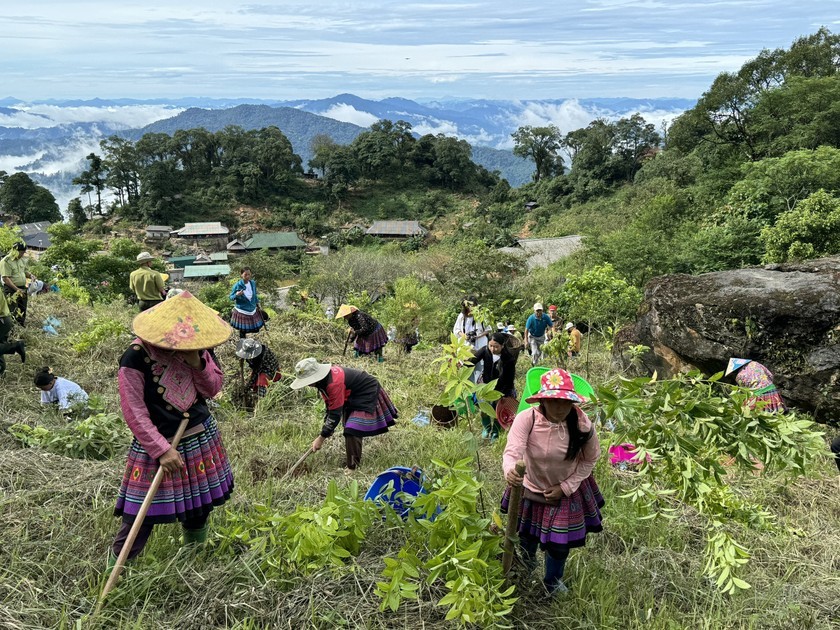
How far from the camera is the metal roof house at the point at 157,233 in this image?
54.8 m

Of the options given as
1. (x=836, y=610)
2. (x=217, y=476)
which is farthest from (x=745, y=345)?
(x=217, y=476)

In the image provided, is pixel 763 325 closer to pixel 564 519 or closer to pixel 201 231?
pixel 564 519

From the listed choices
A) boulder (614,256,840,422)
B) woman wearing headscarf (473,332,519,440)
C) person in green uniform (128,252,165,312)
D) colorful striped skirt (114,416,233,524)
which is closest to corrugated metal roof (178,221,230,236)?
person in green uniform (128,252,165,312)

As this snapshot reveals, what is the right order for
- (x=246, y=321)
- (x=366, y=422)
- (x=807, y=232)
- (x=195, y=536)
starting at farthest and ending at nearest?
(x=807, y=232) < (x=246, y=321) < (x=366, y=422) < (x=195, y=536)

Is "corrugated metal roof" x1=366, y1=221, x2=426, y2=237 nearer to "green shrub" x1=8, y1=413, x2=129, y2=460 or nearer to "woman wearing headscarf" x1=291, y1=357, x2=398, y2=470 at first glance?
"woman wearing headscarf" x1=291, y1=357, x2=398, y2=470

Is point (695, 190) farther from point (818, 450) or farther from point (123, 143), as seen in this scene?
point (123, 143)

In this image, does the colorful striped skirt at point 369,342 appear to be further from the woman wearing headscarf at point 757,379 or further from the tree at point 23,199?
the tree at point 23,199

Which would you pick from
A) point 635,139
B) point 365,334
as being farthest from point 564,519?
point 635,139

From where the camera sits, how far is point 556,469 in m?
2.70

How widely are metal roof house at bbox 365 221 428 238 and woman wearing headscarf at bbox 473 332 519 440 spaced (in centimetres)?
4739

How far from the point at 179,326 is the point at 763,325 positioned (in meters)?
6.36

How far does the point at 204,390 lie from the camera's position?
2.99 metres

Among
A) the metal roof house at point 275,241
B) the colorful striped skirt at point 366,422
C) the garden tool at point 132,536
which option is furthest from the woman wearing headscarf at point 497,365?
the metal roof house at point 275,241

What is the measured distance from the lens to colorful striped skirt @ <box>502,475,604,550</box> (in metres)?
2.70
